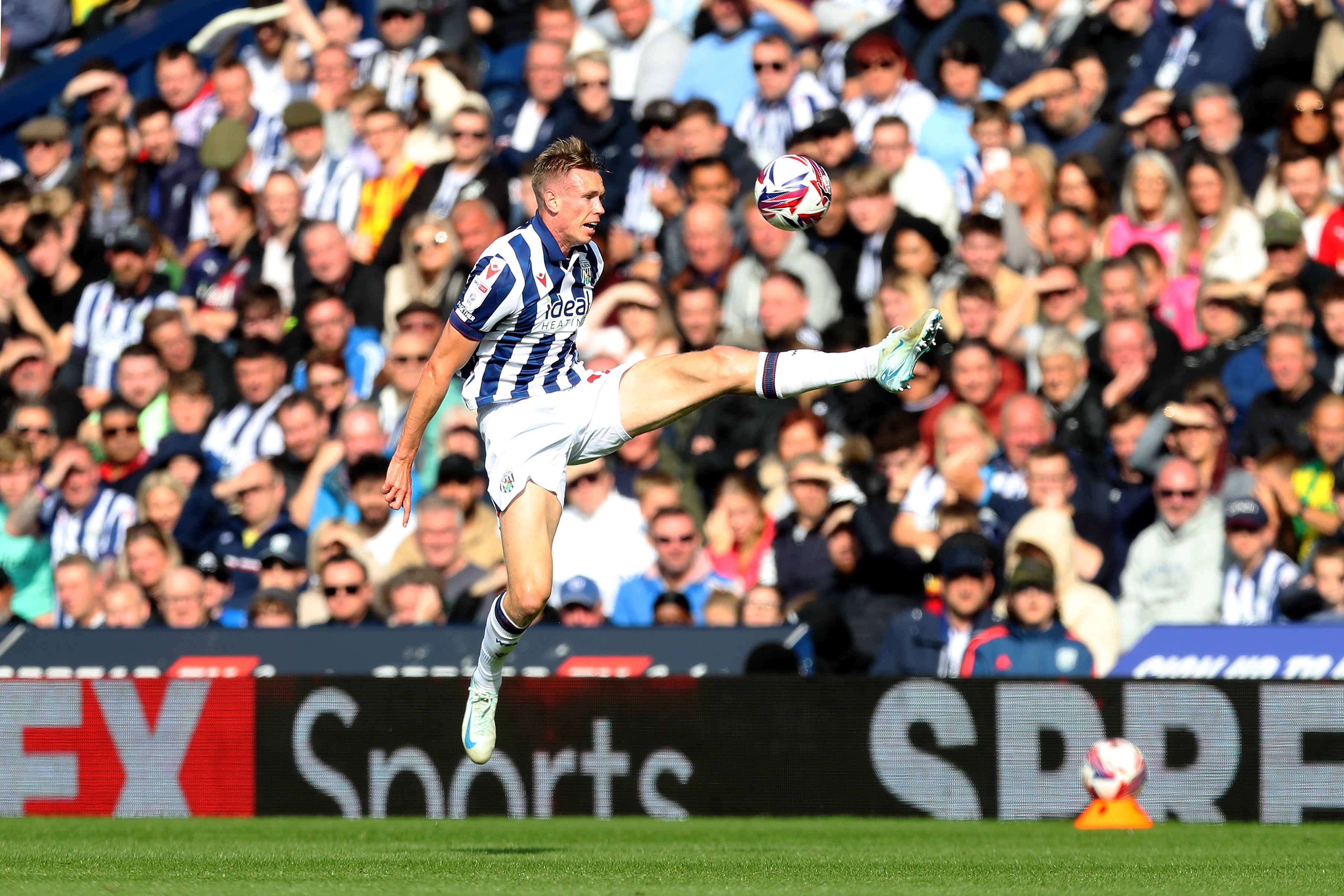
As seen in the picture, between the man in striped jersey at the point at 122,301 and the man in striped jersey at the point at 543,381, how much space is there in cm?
878

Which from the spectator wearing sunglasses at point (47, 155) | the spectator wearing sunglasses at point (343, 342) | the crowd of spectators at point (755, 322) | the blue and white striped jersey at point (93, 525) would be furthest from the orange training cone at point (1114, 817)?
the spectator wearing sunglasses at point (47, 155)

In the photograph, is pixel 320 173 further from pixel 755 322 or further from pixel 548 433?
pixel 548 433

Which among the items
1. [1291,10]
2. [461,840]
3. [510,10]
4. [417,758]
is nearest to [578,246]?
[461,840]

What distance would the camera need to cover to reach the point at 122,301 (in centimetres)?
1853

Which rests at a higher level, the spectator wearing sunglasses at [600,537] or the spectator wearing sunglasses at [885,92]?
the spectator wearing sunglasses at [885,92]

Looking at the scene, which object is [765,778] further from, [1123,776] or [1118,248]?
[1118,248]

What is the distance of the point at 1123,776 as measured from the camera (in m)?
11.6

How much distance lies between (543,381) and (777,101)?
7.47 meters

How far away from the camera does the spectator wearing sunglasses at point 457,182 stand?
17.2 metres

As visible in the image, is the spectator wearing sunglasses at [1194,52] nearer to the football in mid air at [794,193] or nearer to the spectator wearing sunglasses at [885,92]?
the spectator wearing sunglasses at [885,92]

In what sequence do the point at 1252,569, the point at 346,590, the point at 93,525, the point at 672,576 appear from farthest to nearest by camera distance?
the point at 93,525 → the point at 346,590 → the point at 672,576 → the point at 1252,569

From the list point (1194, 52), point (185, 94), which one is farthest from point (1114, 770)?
point (185, 94)

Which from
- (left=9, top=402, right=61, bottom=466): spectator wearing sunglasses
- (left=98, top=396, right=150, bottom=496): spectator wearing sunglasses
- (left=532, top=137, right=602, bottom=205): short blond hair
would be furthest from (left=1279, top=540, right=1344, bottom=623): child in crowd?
(left=9, top=402, right=61, bottom=466): spectator wearing sunglasses

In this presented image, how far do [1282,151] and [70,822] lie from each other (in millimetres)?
8955
